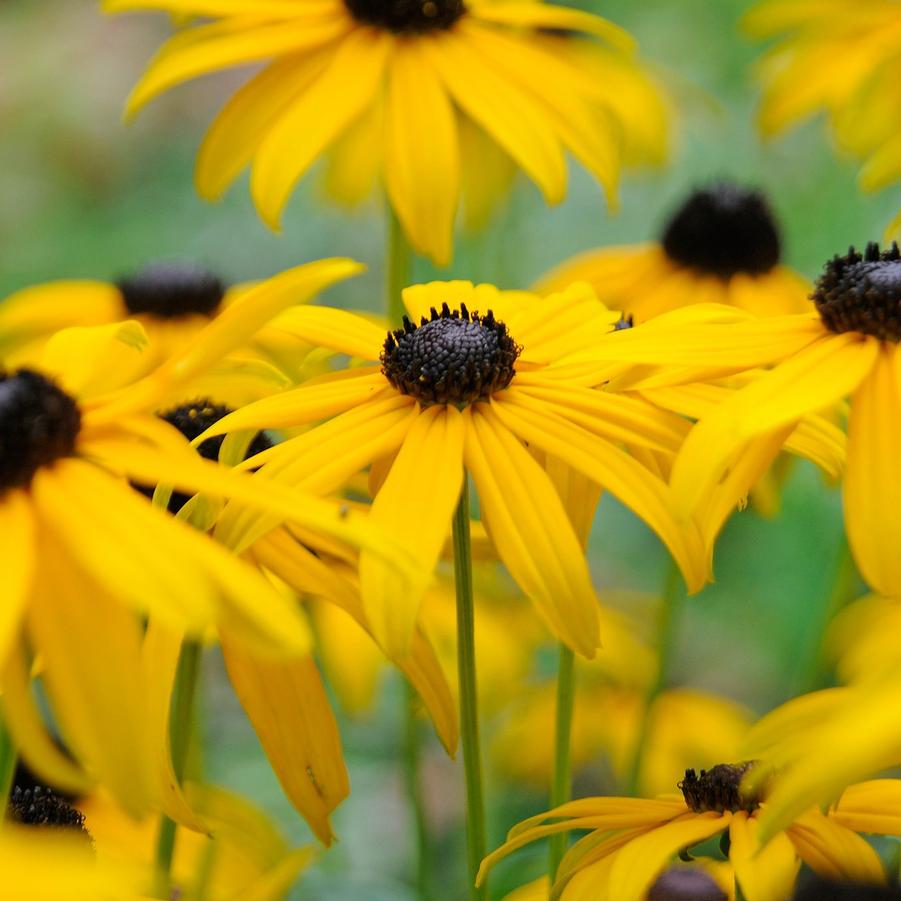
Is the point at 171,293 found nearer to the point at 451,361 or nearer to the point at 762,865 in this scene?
the point at 451,361

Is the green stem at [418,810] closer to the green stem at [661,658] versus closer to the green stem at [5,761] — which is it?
the green stem at [661,658]

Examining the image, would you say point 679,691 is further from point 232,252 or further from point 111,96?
point 111,96

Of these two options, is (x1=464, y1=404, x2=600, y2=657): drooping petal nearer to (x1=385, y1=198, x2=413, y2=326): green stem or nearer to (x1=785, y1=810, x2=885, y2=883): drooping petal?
(x1=785, y1=810, x2=885, y2=883): drooping petal

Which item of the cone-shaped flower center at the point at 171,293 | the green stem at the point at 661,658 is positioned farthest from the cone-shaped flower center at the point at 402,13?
the green stem at the point at 661,658

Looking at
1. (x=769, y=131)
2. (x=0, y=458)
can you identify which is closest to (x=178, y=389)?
(x=0, y=458)

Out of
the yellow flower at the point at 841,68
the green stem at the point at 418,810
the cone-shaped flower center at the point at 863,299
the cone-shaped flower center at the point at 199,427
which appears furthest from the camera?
the yellow flower at the point at 841,68

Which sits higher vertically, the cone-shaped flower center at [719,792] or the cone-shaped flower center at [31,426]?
the cone-shaped flower center at [31,426]
